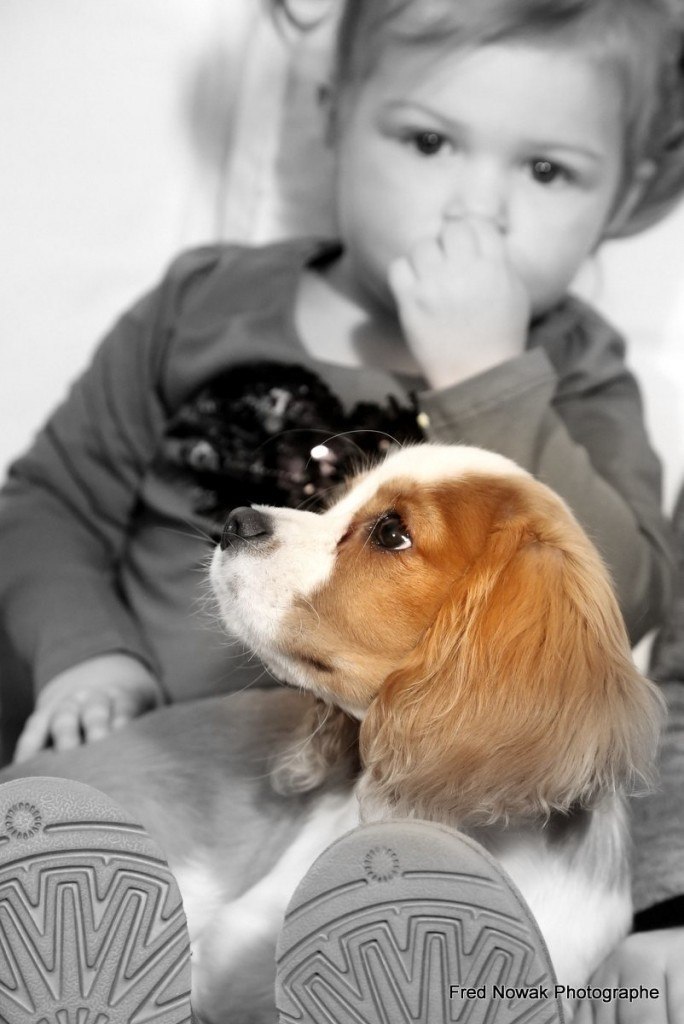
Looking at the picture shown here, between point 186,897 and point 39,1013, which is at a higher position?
point 39,1013

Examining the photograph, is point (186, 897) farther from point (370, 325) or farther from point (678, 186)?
point (678, 186)

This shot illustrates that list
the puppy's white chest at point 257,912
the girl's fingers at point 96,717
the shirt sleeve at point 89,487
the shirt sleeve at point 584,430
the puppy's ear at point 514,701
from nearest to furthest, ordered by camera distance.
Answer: the puppy's ear at point 514,701 < the puppy's white chest at point 257,912 < the shirt sleeve at point 584,430 < the girl's fingers at point 96,717 < the shirt sleeve at point 89,487

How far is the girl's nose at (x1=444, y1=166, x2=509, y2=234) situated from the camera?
4.54 ft

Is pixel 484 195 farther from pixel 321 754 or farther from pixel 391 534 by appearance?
pixel 321 754

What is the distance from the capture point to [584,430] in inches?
53.8

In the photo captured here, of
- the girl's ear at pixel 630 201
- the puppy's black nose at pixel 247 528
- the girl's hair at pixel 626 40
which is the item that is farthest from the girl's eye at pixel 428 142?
the puppy's black nose at pixel 247 528

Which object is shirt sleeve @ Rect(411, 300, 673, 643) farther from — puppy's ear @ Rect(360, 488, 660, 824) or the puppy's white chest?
the puppy's white chest

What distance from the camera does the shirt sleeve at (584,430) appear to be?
1.28 meters

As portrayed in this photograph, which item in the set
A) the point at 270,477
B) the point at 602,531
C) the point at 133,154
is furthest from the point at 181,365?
the point at 602,531

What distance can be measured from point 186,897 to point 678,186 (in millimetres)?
1039

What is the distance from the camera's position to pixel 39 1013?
933 mm

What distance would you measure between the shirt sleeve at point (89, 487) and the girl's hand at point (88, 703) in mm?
38

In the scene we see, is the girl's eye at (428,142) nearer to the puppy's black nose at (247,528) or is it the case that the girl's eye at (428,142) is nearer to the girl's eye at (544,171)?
the girl's eye at (544,171)

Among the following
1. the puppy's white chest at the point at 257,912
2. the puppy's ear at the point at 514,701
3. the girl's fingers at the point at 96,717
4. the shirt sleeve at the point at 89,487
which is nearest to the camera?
the puppy's ear at the point at 514,701
